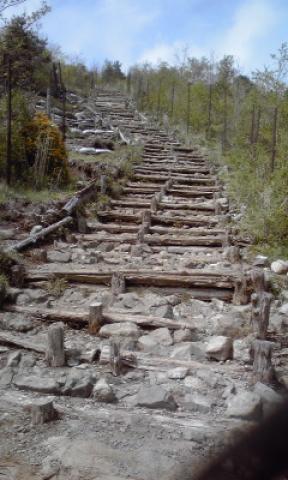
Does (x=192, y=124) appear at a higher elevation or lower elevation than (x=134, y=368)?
higher

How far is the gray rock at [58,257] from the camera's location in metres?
5.47

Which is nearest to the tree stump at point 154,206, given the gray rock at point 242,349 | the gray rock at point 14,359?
the gray rock at point 242,349

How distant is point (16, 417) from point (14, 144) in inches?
262

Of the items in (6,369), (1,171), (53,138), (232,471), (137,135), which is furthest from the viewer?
(137,135)

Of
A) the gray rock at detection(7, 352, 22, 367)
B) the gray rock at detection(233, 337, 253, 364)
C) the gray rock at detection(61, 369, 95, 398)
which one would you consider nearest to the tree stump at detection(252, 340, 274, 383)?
the gray rock at detection(233, 337, 253, 364)

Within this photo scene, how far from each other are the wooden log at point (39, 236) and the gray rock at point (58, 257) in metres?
0.26

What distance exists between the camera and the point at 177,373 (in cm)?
321

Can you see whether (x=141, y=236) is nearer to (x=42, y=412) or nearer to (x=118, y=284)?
(x=118, y=284)

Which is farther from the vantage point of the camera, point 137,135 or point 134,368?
point 137,135

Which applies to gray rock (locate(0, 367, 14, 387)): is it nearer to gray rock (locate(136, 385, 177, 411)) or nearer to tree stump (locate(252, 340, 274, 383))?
gray rock (locate(136, 385, 177, 411))

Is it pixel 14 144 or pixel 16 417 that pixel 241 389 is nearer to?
pixel 16 417

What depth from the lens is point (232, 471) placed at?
3.01 ft

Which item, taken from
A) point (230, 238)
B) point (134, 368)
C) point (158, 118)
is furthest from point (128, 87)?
point (134, 368)

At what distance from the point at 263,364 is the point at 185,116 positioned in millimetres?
23047
